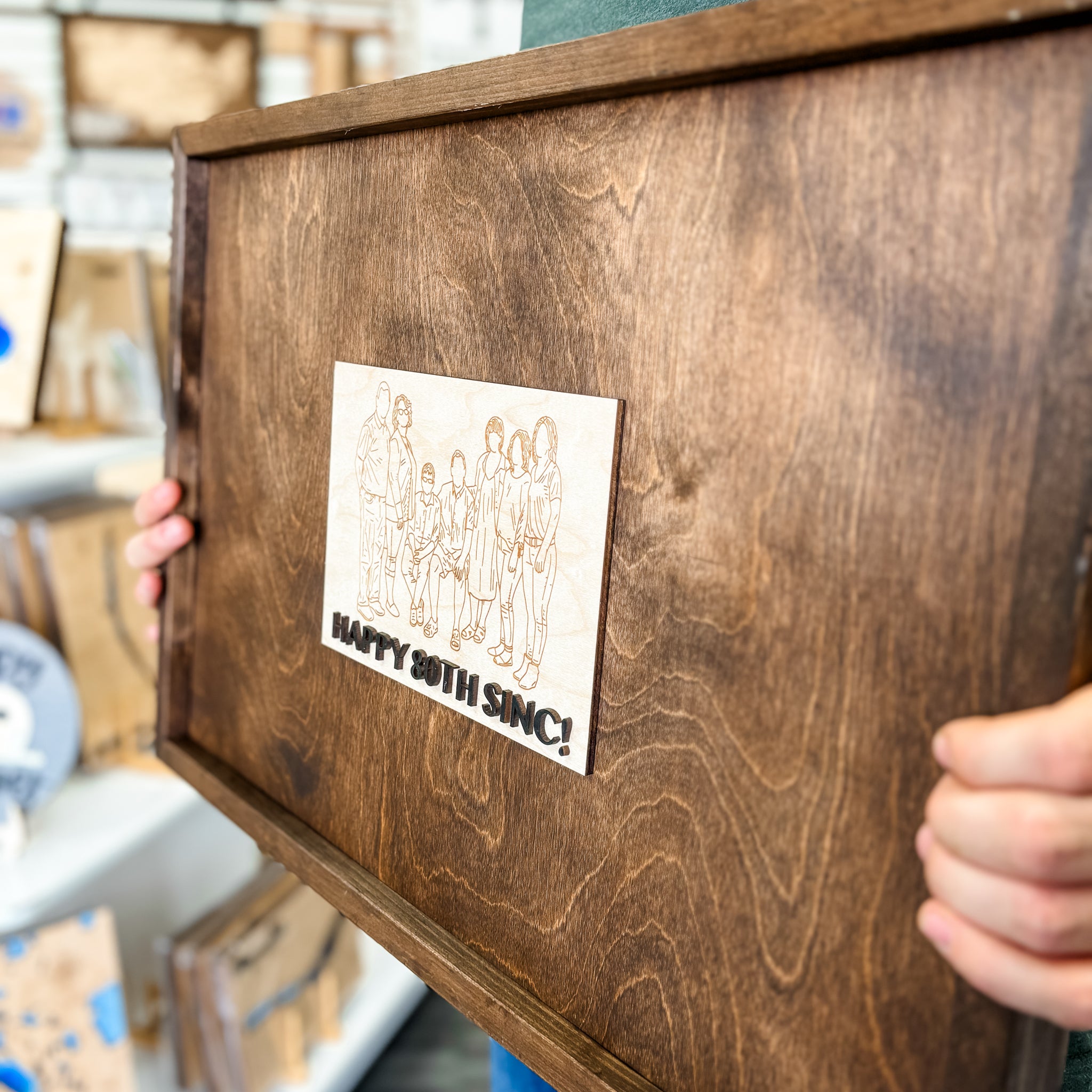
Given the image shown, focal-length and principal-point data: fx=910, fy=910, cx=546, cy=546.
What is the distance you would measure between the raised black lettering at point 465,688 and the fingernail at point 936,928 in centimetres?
27

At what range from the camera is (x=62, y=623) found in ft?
4.46

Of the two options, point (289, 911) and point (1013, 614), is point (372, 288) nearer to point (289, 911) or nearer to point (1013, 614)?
point (1013, 614)

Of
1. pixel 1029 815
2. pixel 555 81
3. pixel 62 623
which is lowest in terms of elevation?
pixel 62 623

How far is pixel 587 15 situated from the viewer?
0.68m

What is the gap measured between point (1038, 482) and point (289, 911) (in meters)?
1.53

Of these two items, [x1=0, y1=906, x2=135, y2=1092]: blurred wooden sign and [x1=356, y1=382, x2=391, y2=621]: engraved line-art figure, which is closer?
[x1=356, y1=382, x2=391, y2=621]: engraved line-art figure

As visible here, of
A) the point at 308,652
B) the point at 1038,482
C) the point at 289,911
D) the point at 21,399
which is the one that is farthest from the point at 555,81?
the point at 289,911

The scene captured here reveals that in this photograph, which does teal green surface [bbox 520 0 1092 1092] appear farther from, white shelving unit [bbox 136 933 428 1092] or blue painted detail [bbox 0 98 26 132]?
blue painted detail [bbox 0 98 26 132]

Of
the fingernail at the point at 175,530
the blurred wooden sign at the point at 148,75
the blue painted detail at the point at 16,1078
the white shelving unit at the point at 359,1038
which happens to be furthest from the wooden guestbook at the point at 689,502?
the blurred wooden sign at the point at 148,75

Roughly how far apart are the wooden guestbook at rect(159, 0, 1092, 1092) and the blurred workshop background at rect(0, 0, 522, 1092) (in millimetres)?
828

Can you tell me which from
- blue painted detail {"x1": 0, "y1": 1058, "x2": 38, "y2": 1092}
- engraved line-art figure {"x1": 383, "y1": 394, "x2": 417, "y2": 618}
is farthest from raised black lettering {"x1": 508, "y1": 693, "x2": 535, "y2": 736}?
blue painted detail {"x1": 0, "y1": 1058, "x2": 38, "y2": 1092}

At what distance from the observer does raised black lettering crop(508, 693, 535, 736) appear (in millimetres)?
504

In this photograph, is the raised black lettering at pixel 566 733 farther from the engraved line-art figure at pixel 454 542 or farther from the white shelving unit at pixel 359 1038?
the white shelving unit at pixel 359 1038

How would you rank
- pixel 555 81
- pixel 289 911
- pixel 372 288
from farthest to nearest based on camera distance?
pixel 289 911
pixel 372 288
pixel 555 81
